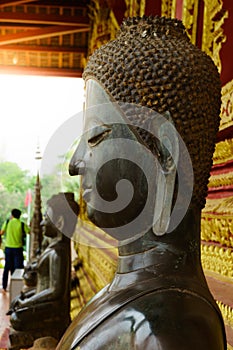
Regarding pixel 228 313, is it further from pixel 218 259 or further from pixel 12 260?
pixel 12 260

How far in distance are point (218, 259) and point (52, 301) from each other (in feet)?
4.53

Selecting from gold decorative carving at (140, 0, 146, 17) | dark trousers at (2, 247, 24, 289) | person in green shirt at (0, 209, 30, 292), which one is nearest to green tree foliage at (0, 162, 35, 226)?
person in green shirt at (0, 209, 30, 292)

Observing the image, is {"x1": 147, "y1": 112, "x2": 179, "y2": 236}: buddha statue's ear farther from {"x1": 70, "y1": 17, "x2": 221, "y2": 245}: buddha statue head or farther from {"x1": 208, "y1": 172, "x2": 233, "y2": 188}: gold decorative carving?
{"x1": 208, "y1": 172, "x2": 233, "y2": 188}: gold decorative carving

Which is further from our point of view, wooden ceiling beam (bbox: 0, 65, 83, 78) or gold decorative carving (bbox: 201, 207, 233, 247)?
wooden ceiling beam (bbox: 0, 65, 83, 78)

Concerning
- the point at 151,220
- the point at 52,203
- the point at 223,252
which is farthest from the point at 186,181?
the point at 52,203

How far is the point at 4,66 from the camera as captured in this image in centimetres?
956

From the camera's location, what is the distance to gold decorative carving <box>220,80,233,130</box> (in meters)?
1.93

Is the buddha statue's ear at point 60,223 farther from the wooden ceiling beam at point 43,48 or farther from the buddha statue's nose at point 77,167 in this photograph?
the wooden ceiling beam at point 43,48

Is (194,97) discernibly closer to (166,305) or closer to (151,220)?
(151,220)

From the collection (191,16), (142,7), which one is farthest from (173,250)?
(142,7)

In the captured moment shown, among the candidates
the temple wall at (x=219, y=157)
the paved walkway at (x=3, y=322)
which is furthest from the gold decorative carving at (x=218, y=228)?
the paved walkway at (x=3, y=322)

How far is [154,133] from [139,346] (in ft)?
1.08

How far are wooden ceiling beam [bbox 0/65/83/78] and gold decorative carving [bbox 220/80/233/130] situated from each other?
774 centimetres

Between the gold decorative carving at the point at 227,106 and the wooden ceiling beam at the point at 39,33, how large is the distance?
673cm
